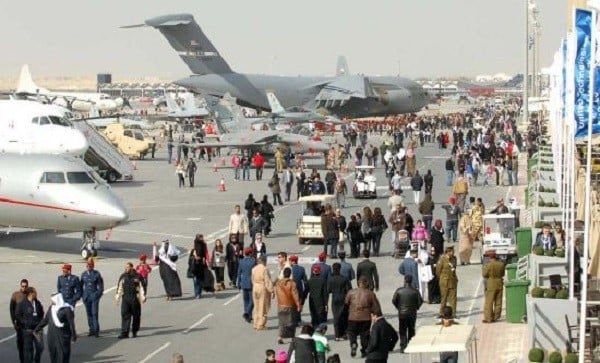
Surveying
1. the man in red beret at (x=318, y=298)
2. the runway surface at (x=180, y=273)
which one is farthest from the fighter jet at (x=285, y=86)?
the man in red beret at (x=318, y=298)

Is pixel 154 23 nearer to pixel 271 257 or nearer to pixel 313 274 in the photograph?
pixel 271 257

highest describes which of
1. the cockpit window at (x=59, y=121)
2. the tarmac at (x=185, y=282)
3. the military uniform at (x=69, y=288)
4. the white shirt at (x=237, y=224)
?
the cockpit window at (x=59, y=121)

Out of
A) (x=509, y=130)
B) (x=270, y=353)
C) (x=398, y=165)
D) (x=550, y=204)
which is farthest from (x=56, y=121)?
(x=509, y=130)

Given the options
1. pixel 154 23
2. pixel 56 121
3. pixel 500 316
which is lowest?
pixel 500 316

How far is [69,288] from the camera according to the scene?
23.3m

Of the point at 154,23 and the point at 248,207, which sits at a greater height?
the point at 154,23

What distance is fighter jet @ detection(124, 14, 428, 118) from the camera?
95.0m

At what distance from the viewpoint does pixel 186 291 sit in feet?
97.3

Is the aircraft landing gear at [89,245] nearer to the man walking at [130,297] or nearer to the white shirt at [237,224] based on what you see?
the white shirt at [237,224]

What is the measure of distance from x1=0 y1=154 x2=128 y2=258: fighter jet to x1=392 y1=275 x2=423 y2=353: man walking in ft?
38.3

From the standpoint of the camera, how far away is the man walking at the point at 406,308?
22.5 m

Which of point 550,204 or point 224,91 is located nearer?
point 550,204

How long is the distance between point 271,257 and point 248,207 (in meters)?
4.82

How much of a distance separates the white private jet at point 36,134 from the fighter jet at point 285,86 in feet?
135
